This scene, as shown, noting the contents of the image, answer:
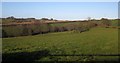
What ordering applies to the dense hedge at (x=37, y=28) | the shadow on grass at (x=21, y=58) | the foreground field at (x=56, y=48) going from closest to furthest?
the shadow on grass at (x=21, y=58)
the foreground field at (x=56, y=48)
the dense hedge at (x=37, y=28)

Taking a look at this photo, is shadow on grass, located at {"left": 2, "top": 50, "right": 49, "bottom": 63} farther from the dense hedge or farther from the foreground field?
the dense hedge

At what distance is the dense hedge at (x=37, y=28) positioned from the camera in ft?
114

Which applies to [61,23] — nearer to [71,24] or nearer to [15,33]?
[71,24]

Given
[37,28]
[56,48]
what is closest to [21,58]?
[56,48]

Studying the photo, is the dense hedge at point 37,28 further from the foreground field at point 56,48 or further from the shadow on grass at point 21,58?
the shadow on grass at point 21,58

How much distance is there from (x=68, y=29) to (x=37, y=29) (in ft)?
32.4

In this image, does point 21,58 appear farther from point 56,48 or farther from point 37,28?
point 37,28

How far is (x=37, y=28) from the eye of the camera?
43.2m

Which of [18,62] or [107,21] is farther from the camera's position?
[107,21]

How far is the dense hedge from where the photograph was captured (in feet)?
114

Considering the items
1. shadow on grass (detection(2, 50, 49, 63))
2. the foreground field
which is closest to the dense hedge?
the foreground field

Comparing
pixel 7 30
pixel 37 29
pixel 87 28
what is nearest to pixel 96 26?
pixel 87 28

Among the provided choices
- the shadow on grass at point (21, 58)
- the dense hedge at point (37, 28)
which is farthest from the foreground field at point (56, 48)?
the dense hedge at point (37, 28)

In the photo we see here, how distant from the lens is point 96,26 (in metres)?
49.5
